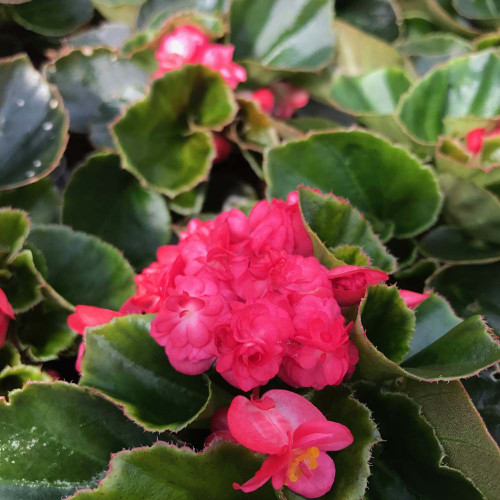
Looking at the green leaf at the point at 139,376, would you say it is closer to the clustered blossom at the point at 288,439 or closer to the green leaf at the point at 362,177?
the clustered blossom at the point at 288,439

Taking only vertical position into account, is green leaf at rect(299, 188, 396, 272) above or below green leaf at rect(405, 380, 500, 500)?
above

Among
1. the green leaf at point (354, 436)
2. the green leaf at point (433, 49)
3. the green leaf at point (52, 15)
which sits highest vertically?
the green leaf at point (52, 15)

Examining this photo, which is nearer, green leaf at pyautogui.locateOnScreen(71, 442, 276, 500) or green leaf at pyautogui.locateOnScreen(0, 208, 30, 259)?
green leaf at pyautogui.locateOnScreen(71, 442, 276, 500)

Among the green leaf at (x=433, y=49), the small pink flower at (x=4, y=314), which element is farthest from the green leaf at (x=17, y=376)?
the green leaf at (x=433, y=49)

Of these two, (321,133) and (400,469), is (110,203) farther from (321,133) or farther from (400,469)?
(400,469)

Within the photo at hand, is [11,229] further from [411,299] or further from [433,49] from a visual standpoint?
[433,49]

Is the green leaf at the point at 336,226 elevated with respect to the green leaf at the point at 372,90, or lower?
elevated

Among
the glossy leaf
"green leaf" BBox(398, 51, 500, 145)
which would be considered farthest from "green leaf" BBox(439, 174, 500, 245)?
the glossy leaf

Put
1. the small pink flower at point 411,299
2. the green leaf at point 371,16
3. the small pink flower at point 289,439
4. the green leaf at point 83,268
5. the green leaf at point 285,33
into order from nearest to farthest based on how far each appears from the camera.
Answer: the small pink flower at point 289,439 < the small pink flower at point 411,299 < the green leaf at point 83,268 < the green leaf at point 285,33 < the green leaf at point 371,16

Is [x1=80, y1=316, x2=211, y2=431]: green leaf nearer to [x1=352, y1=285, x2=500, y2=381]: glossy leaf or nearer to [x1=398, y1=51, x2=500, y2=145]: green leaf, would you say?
[x1=352, y1=285, x2=500, y2=381]: glossy leaf
